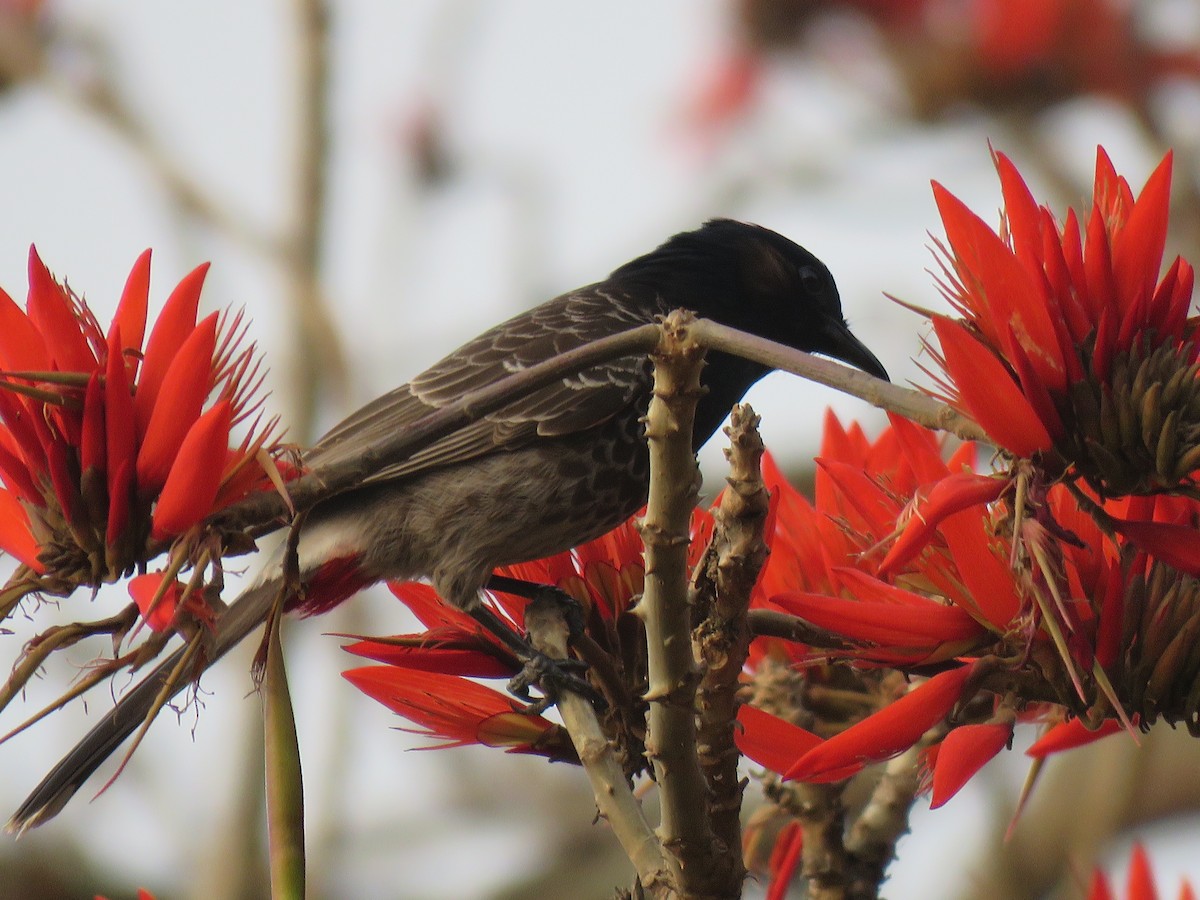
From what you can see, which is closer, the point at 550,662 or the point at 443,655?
the point at 550,662

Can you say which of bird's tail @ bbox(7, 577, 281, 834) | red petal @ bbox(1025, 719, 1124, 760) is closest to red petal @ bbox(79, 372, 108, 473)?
bird's tail @ bbox(7, 577, 281, 834)

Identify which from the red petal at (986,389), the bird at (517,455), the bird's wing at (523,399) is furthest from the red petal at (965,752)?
the bird's wing at (523,399)

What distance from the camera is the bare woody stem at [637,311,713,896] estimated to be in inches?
55.9

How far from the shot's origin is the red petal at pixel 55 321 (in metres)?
1.59

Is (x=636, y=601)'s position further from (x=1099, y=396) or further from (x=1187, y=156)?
(x=1187, y=156)

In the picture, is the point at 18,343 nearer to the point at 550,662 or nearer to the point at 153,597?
the point at 153,597

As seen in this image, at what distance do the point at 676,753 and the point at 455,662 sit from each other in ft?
1.69

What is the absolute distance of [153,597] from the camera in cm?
140

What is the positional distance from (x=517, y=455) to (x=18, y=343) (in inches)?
66.8

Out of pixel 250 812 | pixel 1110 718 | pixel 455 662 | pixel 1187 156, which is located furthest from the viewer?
pixel 250 812

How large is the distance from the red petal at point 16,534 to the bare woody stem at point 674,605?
636mm

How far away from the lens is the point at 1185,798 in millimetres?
4898

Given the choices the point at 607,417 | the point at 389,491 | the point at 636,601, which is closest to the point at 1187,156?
the point at 607,417

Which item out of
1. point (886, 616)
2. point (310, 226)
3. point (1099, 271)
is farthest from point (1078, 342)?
point (310, 226)
